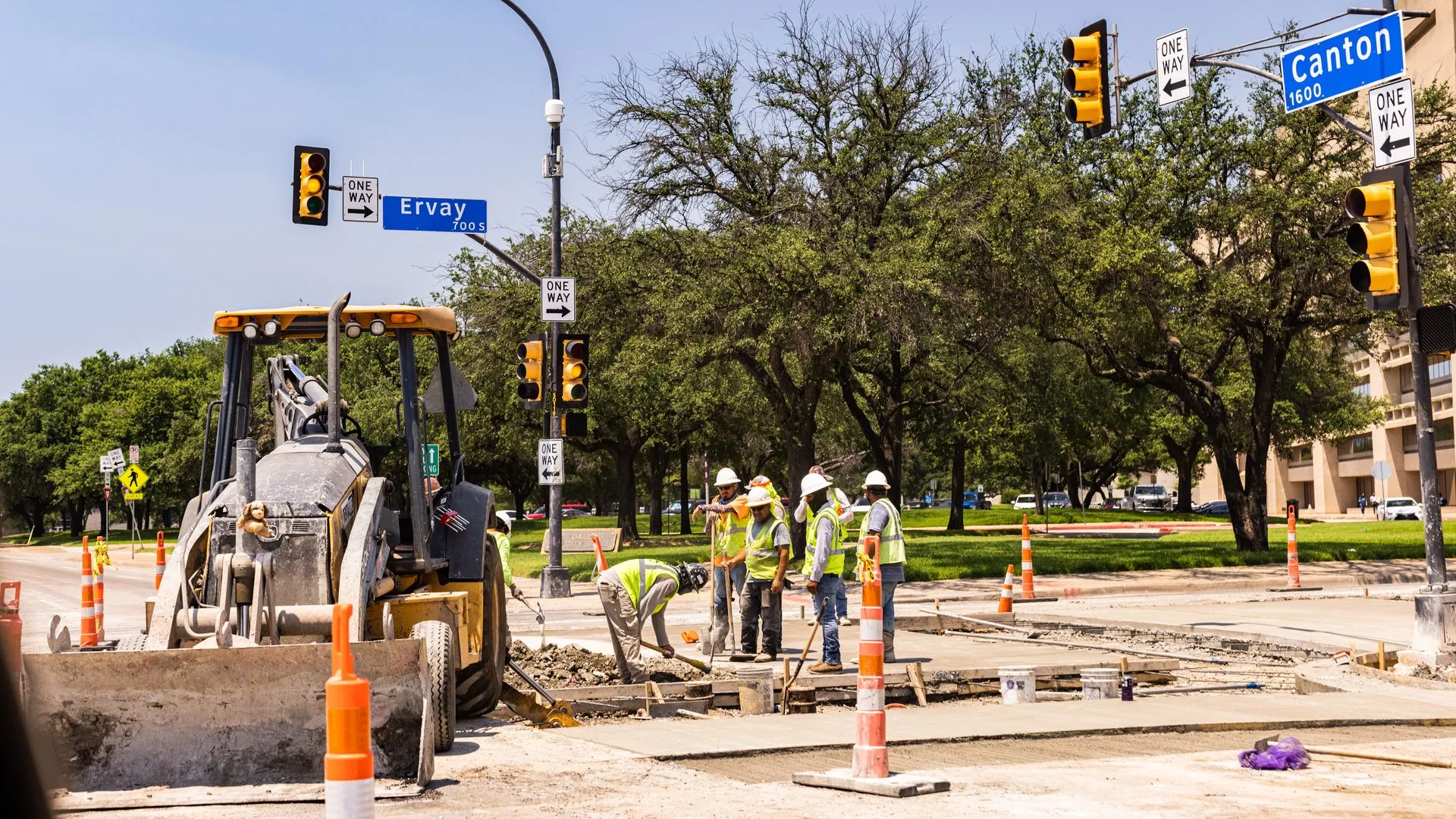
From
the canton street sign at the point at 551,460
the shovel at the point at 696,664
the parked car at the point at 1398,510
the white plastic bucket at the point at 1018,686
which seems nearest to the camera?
the white plastic bucket at the point at 1018,686

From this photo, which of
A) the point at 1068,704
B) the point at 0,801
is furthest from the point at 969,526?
the point at 0,801

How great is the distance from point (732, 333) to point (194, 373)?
61192 millimetres

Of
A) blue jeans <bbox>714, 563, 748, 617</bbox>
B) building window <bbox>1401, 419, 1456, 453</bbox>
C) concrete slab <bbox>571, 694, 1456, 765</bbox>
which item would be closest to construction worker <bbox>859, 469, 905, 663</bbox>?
blue jeans <bbox>714, 563, 748, 617</bbox>

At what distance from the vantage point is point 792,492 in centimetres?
2994

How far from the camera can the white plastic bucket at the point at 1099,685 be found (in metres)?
12.2

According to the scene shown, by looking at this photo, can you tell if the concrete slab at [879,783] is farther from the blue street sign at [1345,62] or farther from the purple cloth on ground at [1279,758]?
the blue street sign at [1345,62]

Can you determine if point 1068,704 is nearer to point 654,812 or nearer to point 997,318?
point 654,812

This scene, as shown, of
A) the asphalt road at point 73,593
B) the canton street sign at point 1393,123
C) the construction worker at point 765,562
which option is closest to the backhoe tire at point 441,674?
the asphalt road at point 73,593

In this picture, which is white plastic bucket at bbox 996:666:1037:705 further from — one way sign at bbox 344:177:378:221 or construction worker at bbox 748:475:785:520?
one way sign at bbox 344:177:378:221

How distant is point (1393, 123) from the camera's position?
1410 centimetres

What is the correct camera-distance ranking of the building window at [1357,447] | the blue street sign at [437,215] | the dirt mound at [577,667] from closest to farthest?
the dirt mound at [577,667] → the blue street sign at [437,215] → the building window at [1357,447]

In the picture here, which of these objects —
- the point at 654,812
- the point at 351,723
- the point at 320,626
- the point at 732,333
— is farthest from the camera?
the point at 732,333

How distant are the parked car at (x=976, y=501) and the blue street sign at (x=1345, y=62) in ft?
252

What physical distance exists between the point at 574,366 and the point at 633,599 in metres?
9.69
